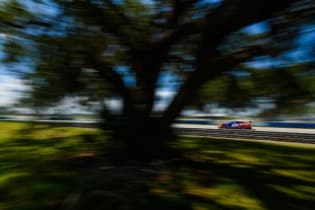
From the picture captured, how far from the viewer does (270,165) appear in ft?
29.6

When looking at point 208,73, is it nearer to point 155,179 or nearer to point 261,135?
point 155,179

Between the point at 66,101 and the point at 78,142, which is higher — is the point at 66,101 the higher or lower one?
the higher one

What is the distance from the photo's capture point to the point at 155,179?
22.5 feet

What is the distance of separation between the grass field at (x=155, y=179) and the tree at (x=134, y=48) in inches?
47.6

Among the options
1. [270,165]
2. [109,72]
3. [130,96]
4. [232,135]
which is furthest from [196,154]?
A: [232,135]

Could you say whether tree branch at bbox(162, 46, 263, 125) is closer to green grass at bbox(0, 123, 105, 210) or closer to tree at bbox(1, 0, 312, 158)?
tree at bbox(1, 0, 312, 158)

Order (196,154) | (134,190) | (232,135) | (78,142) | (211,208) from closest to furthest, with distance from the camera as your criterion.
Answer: (211,208) < (134,190) < (196,154) < (78,142) < (232,135)

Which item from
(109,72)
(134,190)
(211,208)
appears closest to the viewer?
(211,208)

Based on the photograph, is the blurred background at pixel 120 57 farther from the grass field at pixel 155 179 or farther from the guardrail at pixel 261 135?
the guardrail at pixel 261 135

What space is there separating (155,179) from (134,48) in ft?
11.2

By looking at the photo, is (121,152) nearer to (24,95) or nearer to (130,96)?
(130,96)

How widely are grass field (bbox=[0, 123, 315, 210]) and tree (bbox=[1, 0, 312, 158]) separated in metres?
1.21

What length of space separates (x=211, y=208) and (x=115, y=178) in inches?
72.3

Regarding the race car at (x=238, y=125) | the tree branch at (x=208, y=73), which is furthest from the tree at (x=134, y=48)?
the race car at (x=238, y=125)
